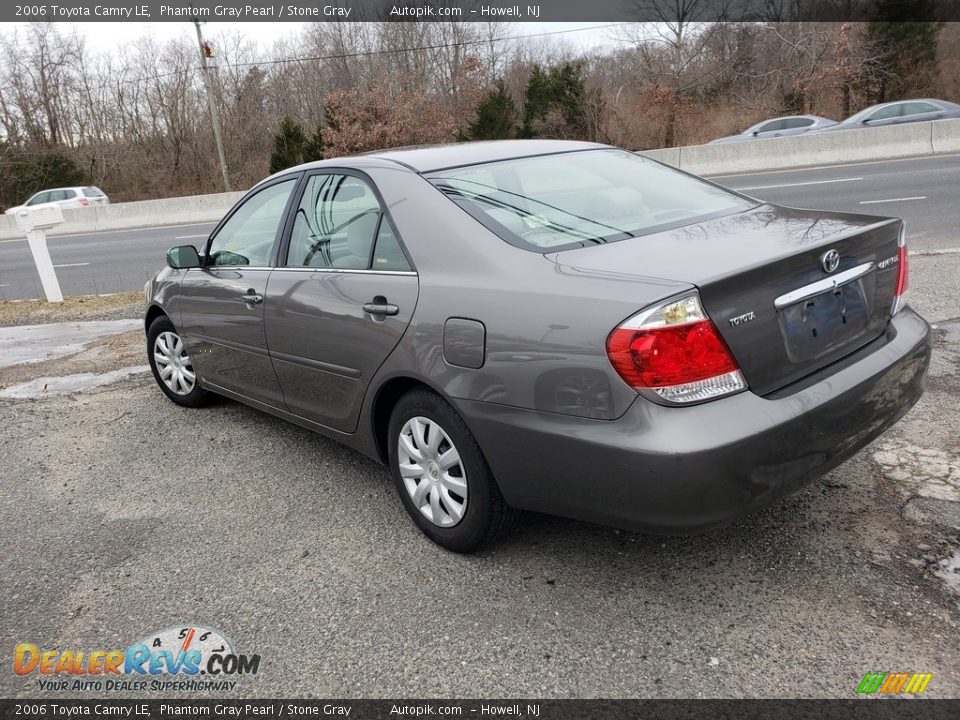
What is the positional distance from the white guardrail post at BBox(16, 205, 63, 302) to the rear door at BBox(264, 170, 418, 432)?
676cm

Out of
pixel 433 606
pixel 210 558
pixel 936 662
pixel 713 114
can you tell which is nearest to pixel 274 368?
pixel 210 558

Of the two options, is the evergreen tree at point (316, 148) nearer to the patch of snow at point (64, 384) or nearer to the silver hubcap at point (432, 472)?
the patch of snow at point (64, 384)

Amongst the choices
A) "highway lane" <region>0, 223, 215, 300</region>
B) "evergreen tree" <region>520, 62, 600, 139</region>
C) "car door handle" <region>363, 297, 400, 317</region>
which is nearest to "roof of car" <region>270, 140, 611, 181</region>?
"car door handle" <region>363, 297, 400, 317</region>

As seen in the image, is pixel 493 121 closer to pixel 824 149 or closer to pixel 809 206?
pixel 824 149

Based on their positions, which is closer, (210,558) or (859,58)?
(210,558)

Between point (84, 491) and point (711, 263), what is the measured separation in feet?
11.1

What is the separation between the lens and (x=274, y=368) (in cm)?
396

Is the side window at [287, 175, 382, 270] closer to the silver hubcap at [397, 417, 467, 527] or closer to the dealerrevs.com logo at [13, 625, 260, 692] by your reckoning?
the silver hubcap at [397, 417, 467, 527]

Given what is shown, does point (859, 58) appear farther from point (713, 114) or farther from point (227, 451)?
point (227, 451)

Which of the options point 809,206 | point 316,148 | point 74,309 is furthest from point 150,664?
point 316,148

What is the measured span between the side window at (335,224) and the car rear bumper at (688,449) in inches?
41.5

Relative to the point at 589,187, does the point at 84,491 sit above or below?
below

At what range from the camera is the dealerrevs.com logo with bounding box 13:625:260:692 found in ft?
8.48

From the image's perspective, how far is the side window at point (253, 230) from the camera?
13.5 feet
